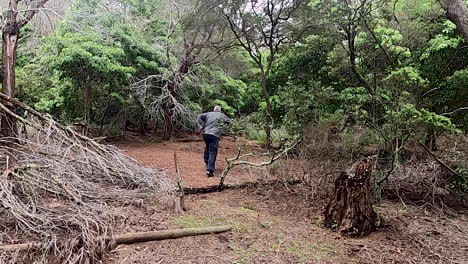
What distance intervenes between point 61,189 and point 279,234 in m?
3.00

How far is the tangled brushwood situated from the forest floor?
0.31 meters

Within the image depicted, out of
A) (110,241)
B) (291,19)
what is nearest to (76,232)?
(110,241)

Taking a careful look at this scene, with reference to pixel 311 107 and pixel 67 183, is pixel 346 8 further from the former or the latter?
pixel 67 183

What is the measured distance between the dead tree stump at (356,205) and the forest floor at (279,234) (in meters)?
0.15

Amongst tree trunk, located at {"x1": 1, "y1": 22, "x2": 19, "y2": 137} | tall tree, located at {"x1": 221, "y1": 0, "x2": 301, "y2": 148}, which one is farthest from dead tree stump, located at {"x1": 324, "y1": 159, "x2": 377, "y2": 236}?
tree trunk, located at {"x1": 1, "y1": 22, "x2": 19, "y2": 137}

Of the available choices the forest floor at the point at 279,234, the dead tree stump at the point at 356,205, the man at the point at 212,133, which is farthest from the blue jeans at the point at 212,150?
the dead tree stump at the point at 356,205

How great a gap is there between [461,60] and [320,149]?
3.75 m

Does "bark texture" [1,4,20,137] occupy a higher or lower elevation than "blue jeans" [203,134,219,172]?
higher

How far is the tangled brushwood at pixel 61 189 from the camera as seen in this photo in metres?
3.70

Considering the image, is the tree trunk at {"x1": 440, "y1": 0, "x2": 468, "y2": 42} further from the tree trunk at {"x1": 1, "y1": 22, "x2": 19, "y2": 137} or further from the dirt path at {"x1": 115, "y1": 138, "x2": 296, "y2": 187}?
the tree trunk at {"x1": 1, "y1": 22, "x2": 19, "y2": 137}

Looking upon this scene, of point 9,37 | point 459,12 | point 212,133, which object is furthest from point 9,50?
point 459,12

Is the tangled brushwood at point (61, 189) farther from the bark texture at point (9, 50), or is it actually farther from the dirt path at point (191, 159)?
the bark texture at point (9, 50)

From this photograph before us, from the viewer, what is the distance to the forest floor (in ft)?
13.1

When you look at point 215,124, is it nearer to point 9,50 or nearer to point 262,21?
point 9,50
